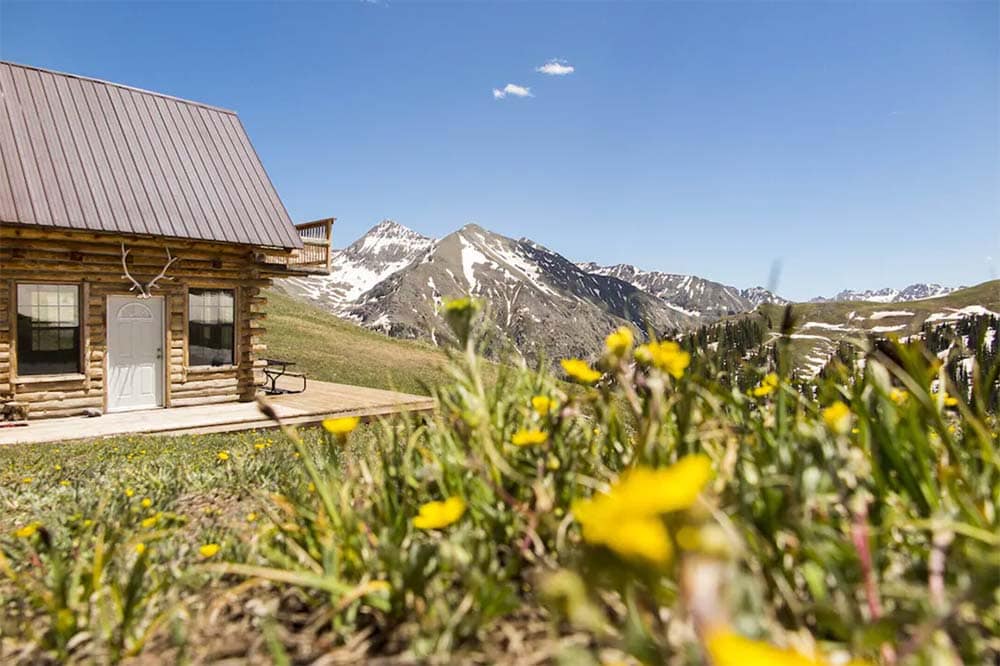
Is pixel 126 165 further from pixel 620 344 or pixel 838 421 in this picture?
pixel 838 421

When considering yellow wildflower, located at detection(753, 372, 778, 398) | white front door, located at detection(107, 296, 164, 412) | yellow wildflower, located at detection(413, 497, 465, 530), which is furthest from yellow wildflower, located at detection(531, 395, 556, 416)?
white front door, located at detection(107, 296, 164, 412)

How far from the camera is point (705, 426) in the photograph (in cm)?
183

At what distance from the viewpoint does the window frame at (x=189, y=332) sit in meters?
13.5

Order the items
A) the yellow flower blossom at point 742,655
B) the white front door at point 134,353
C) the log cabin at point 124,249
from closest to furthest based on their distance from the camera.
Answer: the yellow flower blossom at point 742,655, the log cabin at point 124,249, the white front door at point 134,353

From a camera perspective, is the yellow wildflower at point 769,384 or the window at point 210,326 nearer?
the yellow wildflower at point 769,384

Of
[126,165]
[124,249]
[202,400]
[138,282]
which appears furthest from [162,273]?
[202,400]

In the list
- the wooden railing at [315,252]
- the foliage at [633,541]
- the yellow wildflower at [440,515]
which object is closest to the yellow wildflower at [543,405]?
the foliage at [633,541]

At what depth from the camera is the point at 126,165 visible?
524 inches

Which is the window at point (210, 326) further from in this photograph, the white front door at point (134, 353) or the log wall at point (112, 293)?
the white front door at point (134, 353)

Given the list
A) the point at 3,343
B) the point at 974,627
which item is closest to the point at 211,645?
the point at 974,627

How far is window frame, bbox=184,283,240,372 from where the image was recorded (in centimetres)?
1351

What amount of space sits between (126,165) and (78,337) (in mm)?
3691

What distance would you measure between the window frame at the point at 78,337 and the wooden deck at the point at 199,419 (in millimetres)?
787

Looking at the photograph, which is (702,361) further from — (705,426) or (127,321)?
(127,321)
